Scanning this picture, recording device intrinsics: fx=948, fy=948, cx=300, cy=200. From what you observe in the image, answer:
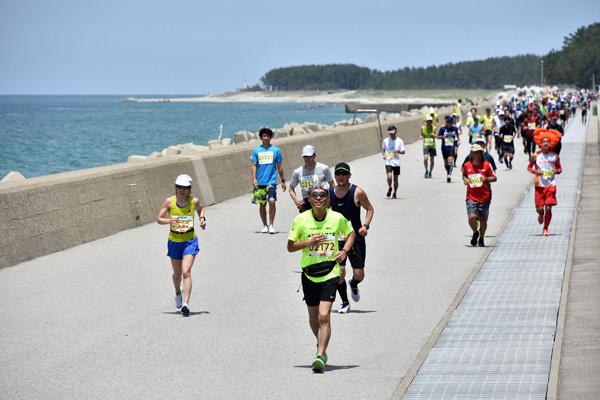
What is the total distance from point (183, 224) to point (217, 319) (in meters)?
Answer: 1.09

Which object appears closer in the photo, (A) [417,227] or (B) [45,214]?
(B) [45,214]

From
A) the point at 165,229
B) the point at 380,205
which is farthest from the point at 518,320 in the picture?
the point at 380,205

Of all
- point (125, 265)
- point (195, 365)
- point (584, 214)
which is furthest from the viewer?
point (584, 214)

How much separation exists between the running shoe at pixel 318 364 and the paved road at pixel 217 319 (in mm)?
78

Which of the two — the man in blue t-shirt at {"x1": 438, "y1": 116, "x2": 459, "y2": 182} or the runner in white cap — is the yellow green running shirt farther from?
the man in blue t-shirt at {"x1": 438, "y1": 116, "x2": 459, "y2": 182}

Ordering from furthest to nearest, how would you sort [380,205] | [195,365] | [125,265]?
[380,205] < [125,265] < [195,365]

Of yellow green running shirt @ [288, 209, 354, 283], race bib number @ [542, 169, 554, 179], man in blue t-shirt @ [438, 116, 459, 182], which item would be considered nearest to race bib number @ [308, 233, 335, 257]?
yellow green running shirt @ [288, 209, 354, 283]

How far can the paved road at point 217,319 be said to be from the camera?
23.6 feet

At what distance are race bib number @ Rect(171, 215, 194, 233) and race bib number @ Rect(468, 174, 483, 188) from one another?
5667 mm

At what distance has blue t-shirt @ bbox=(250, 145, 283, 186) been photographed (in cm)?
1512

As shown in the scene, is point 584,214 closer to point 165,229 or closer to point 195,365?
point 165,229

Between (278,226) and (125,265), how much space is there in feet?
14.1

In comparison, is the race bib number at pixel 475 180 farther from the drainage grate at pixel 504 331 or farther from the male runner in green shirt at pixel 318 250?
the male runner in green shirt at pixel 318 250

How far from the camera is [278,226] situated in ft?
53.1
